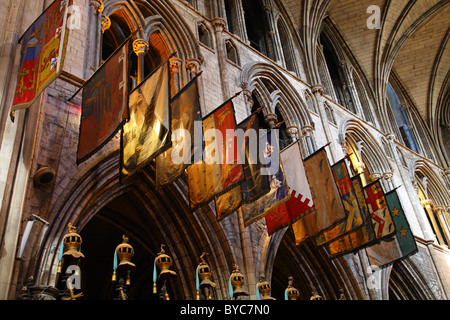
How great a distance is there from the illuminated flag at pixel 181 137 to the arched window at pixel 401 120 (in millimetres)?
15368

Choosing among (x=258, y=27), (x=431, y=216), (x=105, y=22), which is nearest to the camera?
(x=105, y=22)

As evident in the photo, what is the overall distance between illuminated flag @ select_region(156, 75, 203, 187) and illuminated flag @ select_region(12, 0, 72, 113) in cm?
181

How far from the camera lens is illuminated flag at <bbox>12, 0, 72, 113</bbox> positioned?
5957 mm

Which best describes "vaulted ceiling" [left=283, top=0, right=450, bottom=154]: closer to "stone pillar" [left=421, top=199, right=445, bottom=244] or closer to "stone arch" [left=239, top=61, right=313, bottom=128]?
"stone arch" [left=239, top=61, right=313, bottom=128]

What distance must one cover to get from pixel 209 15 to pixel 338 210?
6789 millimetres

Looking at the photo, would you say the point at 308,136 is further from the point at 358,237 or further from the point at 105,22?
the point at 105,22

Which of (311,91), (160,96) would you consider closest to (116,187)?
(160,96)

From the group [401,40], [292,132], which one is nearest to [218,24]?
[292,132]

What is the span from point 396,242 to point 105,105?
717 centimetres

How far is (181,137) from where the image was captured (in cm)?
715

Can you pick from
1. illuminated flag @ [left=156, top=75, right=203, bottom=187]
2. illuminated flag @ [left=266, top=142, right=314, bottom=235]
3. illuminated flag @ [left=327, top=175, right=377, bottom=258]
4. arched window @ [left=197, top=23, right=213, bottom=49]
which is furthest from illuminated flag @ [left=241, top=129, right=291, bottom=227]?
arched window @ [left=197, top=23, right=213, bottom=49]

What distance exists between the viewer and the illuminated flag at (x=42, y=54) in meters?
5.96

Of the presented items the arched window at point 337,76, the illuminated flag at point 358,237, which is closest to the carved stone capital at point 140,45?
the illuminated flag at point 358,237

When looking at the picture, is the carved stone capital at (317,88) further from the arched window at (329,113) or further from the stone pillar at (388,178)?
the stone pillar at (388,178)
